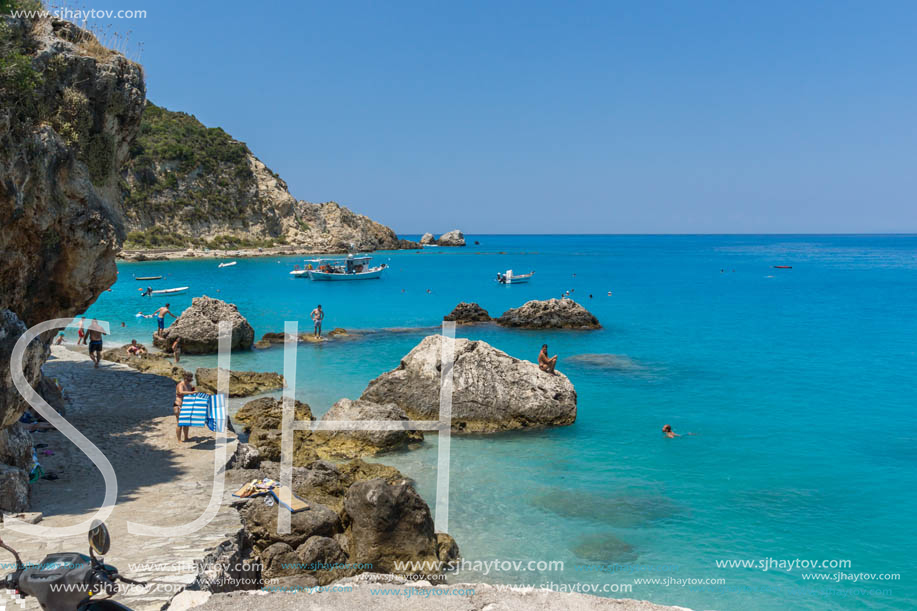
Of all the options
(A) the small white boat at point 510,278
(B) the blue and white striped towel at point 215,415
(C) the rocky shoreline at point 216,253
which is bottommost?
(B) the blue and white striped towel at point 215,415

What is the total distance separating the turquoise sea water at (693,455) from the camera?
10977mm

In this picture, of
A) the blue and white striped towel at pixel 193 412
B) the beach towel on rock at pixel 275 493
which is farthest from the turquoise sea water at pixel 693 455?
the blue and white striped towel at pixel 193 412

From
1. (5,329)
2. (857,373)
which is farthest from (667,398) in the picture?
(5,329)

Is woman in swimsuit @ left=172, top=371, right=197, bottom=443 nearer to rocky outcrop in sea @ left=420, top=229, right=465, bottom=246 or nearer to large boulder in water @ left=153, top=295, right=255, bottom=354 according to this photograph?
large boulder in water @ left=153, top=295, right=255, bottom=354

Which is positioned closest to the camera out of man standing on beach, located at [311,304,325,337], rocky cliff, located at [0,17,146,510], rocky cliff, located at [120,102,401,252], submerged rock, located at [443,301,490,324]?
rocky cliff, located at [0,17,146,510]

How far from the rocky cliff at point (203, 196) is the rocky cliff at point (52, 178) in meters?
82.4

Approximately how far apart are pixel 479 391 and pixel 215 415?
7419 millimetres

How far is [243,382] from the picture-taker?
21.9 metres

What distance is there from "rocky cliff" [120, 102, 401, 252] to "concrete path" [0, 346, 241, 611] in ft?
265

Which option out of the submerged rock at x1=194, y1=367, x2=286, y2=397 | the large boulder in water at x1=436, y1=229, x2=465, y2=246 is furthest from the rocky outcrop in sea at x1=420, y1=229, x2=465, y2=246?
the submerged rock at x1=194, y1=367, x2=286, y2=397

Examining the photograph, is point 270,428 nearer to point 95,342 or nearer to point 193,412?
point 193,412

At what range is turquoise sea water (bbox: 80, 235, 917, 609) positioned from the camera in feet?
36.0

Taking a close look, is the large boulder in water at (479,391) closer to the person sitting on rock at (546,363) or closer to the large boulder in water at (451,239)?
the person sitting on rock at (546,363)

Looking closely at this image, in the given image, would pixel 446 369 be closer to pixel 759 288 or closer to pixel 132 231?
pixel 759 288
